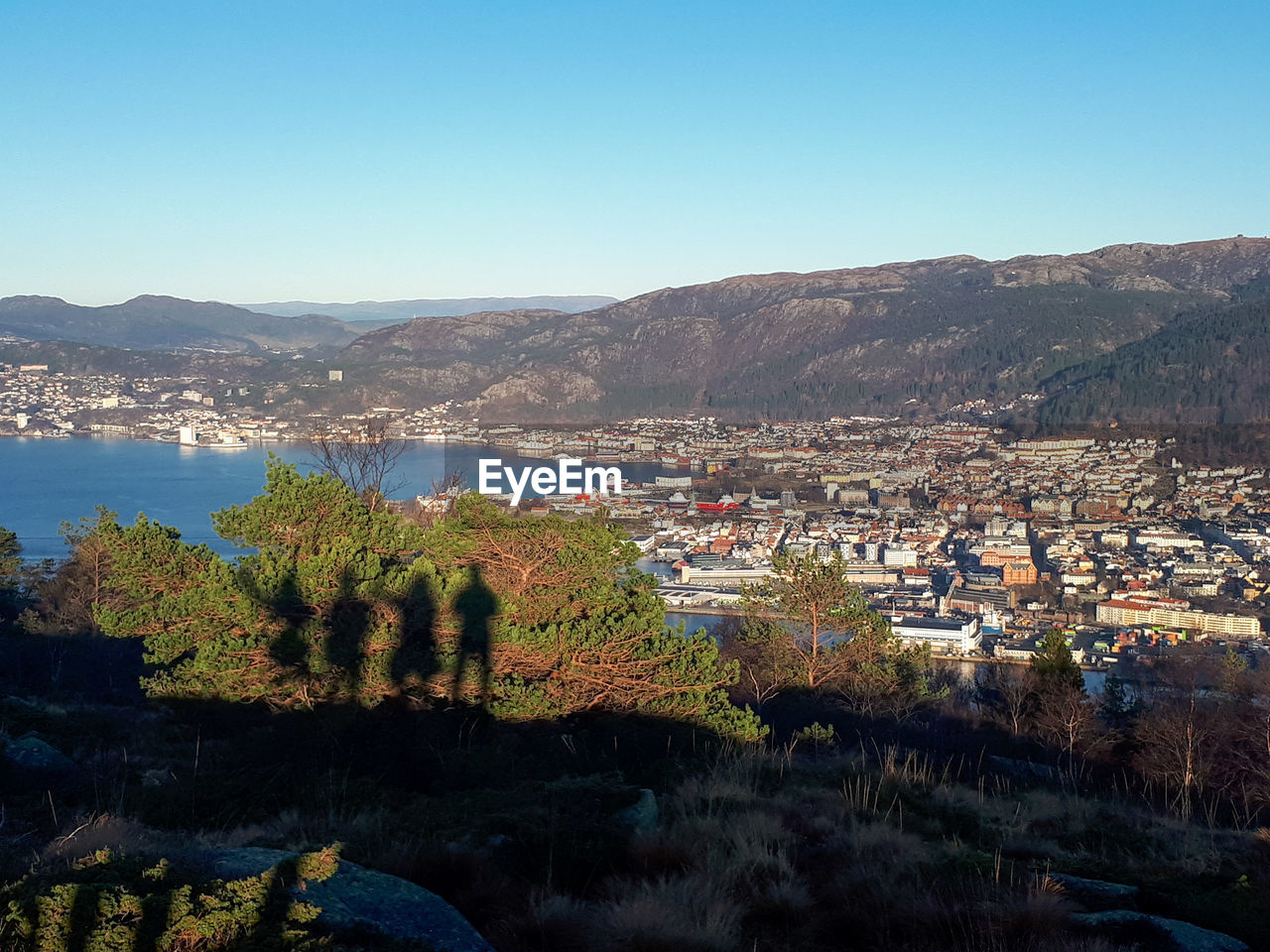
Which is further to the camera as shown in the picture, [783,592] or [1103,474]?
[1103,474]

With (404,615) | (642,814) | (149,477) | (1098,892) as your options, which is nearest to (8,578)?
(404,615)

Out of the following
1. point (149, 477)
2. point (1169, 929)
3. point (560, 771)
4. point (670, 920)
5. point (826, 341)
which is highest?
point (826, 341)

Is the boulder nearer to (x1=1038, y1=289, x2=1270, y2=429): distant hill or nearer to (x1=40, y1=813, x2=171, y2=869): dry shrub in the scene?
(x1=40, y1=813, x2=171, y2=869): dry shrub

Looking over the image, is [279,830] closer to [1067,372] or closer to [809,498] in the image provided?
[809,498]

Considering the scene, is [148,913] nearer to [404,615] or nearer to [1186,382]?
[404,615]

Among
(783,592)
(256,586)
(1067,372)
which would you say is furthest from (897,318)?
(256,586)

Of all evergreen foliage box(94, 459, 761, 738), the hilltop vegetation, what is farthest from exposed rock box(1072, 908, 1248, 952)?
evergreen foliage box(94, 459, 761, 738)

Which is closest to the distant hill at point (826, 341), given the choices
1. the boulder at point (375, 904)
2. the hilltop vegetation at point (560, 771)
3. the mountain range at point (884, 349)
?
the mountain range at point (884, 349)
